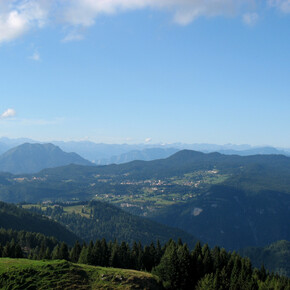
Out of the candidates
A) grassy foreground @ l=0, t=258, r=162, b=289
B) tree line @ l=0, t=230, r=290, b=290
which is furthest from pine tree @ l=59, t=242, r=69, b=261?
grassy foreground @ l=0, t=258, r=162, b=289

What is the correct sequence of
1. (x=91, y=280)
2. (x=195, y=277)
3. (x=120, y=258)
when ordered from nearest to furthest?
(x=91, y=280) → (x=195, y=277) → (x=120, y=258)

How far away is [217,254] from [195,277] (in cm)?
1228

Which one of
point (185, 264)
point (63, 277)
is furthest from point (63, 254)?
point (185, 264)

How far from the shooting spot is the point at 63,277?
2579 inches

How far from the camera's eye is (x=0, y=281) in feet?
207

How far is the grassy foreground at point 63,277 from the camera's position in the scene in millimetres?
63156

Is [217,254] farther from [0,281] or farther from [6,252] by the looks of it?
[6,252]

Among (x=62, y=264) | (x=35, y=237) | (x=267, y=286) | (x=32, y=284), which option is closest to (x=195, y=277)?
(x=267, y=286)

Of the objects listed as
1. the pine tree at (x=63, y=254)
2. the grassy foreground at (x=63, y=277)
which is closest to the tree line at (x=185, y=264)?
the pine tree at (x=63, y=254)

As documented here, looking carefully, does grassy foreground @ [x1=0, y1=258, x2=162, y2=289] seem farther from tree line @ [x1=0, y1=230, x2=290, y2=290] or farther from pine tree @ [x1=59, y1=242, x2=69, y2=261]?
pine tree @ [x1=59, y1=242, x2=69, y2=261]

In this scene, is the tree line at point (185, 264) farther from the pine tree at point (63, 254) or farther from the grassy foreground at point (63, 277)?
the grassy foreground at point (63, 277)

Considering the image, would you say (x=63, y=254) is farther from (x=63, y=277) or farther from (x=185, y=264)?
(x=185, y=264)

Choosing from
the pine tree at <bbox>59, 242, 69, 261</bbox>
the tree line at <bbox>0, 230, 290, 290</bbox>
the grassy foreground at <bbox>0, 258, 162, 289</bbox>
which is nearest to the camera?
the grassy foreground at <bbox>0, 258, 162, 289</bbox>

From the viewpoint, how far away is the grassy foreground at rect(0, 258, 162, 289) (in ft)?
207
